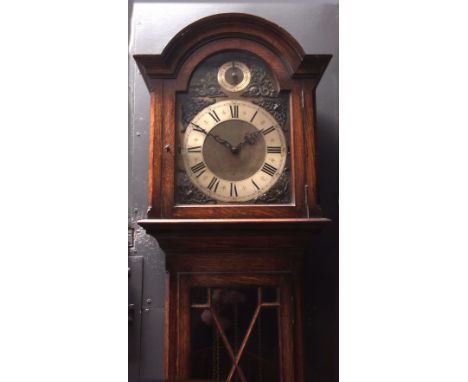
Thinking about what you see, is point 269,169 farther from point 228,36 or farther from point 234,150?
point 228,36

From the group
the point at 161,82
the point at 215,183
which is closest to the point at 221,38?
the point at 161,82

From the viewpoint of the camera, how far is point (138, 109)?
1.30 m

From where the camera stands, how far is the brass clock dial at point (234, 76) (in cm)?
99

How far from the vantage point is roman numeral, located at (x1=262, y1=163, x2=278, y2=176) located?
977 mm

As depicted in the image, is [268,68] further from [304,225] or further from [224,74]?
[304,225]

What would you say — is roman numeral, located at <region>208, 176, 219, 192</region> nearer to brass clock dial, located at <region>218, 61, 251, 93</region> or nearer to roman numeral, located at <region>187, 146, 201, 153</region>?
roman numeral, located at <region>187, 146, 201, 153</region>

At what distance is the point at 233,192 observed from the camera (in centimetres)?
97

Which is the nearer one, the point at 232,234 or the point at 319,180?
the point at 232,234

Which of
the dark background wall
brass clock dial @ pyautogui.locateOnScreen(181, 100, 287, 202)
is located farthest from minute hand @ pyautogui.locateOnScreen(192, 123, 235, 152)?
the dark background wall

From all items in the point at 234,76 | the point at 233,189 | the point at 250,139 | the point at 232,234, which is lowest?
the point at 232,234

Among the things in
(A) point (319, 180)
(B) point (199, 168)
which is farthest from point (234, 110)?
(A) point (319, 180)

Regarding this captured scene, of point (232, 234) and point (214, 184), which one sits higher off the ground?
→ point (214, 184)

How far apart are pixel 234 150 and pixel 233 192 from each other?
10 centimetres

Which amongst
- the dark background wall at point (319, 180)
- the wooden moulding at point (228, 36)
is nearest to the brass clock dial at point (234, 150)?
the wooden moulding at point (228, 36)
